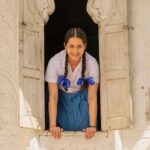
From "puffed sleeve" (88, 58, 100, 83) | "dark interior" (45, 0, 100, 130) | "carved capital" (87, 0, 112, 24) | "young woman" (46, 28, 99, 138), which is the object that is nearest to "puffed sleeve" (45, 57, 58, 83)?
"young woman" (46, 28, 99, 138)

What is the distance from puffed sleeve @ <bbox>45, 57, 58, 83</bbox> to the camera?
25.9 ft

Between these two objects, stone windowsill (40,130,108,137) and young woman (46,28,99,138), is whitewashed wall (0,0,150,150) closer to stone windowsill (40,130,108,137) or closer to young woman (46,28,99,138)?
stone windowsill (40,130,108,137)

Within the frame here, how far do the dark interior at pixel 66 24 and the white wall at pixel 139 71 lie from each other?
43.4 inches

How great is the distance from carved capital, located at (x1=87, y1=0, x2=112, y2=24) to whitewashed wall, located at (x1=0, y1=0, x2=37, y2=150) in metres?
0.59

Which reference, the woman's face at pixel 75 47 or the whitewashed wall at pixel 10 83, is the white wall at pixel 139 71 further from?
the whitewashed wall at pixel 10 83

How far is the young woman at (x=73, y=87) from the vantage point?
7855 millimetres

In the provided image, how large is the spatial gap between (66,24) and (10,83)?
1734mm

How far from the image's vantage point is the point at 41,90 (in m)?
7.87

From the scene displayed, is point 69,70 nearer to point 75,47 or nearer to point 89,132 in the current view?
point 75,47

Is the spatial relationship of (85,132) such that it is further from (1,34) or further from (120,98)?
(1,34)

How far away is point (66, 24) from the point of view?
30.8 feet

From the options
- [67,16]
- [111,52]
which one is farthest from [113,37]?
[67,16]

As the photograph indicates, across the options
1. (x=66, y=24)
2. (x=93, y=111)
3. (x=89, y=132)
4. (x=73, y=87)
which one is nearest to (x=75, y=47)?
(x=73, y=87)

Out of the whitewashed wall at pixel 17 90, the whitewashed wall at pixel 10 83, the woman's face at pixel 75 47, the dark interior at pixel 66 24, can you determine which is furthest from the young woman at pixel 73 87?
the dark interior at pixel 66 24
